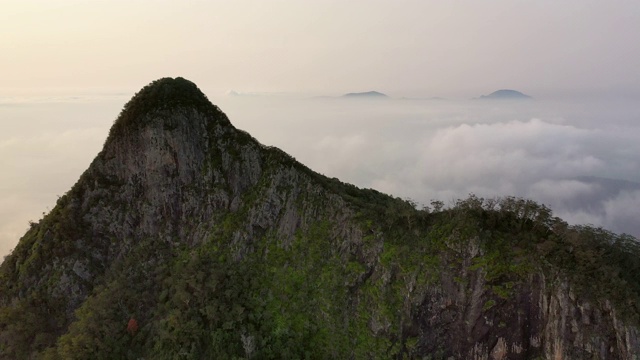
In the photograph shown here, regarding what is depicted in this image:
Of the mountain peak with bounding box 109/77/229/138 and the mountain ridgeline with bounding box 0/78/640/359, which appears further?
the mountain peak with bounding box 109/77/229/138

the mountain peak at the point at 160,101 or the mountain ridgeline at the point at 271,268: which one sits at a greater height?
the mountain peak at the point at 160,101

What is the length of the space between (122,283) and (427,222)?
4002 cm

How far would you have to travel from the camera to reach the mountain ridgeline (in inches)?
1293

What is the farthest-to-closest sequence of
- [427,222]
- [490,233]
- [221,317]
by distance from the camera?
[221,317] < [427,222] < [490,233]

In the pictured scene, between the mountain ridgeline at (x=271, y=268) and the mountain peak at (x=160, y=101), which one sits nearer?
the mountain ridgeline at (x=271, y=268)

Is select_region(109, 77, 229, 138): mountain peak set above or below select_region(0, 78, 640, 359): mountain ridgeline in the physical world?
above

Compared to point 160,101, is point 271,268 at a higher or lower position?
lower

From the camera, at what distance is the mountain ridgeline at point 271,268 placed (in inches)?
1293

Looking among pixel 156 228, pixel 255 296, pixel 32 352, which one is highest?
pixel 156 228

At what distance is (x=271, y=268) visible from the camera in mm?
45125

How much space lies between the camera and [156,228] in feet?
171

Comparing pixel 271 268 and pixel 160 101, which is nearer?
pixel 271 268

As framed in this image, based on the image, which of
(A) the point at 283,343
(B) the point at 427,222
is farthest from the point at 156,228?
(B) the point at 427,222

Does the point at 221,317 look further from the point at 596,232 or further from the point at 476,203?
the point at 596,232
